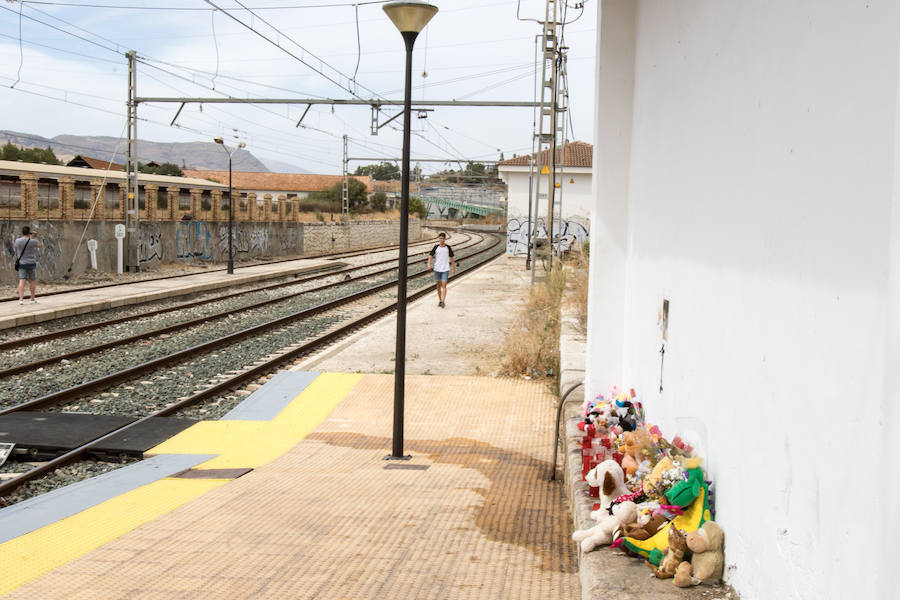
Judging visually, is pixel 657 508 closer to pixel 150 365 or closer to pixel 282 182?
pixel 150 365

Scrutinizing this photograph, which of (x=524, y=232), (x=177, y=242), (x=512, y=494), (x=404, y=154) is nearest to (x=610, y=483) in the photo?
(x=512, y=494)

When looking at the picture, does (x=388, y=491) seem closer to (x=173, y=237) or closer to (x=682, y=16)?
(x=682, y=16)

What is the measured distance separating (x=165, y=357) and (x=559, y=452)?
793 centimetres

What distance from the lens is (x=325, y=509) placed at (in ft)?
20.3

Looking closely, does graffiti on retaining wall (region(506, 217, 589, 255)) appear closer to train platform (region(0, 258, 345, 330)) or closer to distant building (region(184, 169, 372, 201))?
train platform (region(0, 258, 345, 330))

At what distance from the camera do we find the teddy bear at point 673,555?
→ 3.63 metres

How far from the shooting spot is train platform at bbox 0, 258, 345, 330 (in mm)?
18625

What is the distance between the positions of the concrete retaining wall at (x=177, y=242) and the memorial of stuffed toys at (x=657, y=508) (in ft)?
77.1

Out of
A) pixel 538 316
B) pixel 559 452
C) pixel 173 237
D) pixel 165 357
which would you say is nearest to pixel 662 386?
pixel 559 452

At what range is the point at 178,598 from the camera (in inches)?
171

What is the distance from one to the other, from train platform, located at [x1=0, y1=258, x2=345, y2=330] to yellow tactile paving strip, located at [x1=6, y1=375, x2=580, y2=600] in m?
12.1

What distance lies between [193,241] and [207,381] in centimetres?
2559

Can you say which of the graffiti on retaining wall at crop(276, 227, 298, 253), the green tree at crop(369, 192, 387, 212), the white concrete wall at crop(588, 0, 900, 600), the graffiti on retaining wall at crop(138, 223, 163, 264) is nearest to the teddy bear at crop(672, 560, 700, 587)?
the white concrete wall at crop(588, 0, 900, 600)

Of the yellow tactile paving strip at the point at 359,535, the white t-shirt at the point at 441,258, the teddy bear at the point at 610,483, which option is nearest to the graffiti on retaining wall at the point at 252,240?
the white t-shirt at the point at 441,258
